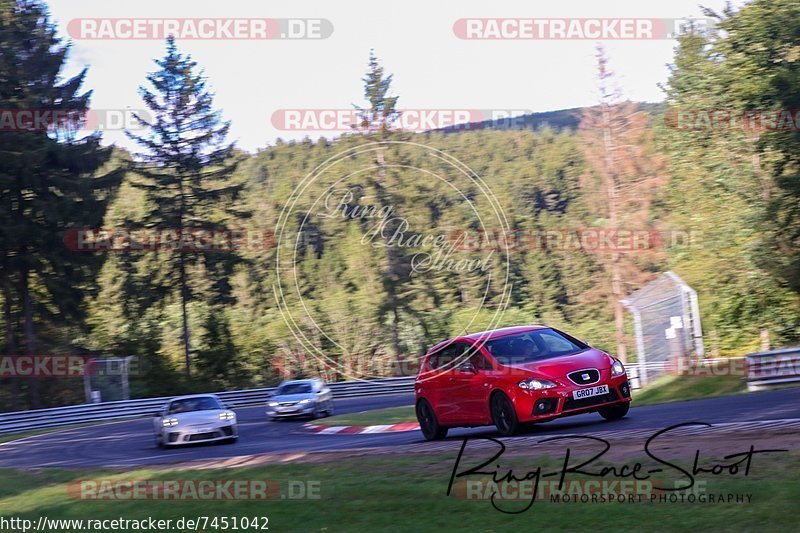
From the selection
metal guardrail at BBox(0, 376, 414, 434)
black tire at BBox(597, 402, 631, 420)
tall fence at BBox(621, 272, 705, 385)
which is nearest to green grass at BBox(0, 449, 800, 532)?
black tire at BBox(597, 402, 631, 420)

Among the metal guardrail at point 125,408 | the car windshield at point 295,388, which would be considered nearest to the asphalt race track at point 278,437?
the car windshield at point 295,388

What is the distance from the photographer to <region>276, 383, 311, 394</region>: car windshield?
3030 cm

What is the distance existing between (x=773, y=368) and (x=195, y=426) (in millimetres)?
12532

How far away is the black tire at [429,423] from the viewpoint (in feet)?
48.7

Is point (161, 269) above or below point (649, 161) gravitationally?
below

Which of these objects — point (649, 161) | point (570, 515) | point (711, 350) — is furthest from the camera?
point (649, 161)

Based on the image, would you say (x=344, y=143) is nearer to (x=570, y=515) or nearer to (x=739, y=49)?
(x=739, y=49)

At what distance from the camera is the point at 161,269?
169 feet

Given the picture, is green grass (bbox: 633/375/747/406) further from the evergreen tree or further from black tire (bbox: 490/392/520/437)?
the evergreen tree

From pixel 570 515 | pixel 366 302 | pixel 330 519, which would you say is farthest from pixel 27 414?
pixel 570 515

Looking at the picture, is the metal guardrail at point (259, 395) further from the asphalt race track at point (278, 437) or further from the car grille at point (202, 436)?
the car grille at point (202, 436)

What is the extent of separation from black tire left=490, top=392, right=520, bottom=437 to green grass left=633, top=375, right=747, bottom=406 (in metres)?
6.81

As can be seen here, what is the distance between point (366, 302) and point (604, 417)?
126ft

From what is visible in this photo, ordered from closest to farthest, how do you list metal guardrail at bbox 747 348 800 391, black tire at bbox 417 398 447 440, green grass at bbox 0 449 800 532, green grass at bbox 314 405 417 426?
green grass at bbox 0 449 800 532
black tire at bbox 417 398 447 440
metal guardrail at bbox 747 348 800 391
green grass at bbox 314 405 417 426
